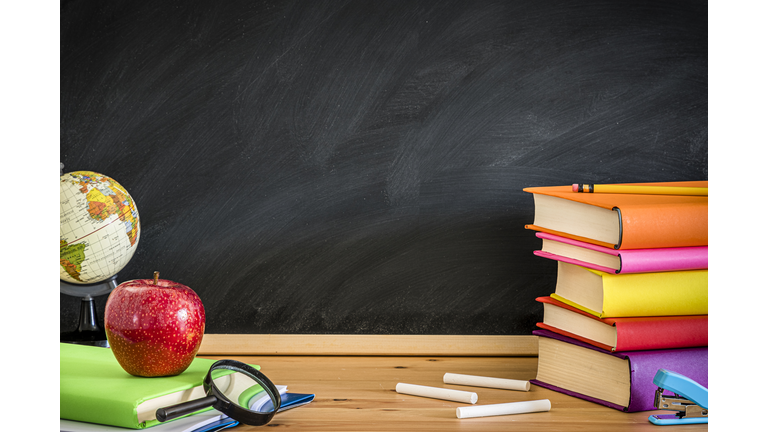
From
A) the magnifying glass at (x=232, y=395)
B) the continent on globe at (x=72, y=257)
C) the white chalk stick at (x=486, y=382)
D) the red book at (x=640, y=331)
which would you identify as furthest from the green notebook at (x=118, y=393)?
the red book at (x=640, y=331)

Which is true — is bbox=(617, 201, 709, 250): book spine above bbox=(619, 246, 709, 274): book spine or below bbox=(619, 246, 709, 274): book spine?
above

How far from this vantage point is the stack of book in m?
0.71

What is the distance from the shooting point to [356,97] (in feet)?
3.40

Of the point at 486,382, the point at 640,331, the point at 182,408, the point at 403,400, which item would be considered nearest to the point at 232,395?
the point at 182,408

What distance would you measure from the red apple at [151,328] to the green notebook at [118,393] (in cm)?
2

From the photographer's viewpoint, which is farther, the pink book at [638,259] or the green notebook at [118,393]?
the pink book at [638,259]

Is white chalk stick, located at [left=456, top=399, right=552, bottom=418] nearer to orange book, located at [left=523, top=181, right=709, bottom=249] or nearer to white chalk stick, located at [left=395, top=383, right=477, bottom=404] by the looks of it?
white chalk stick, located at [left=395, top=383, right=477, bottom=404]

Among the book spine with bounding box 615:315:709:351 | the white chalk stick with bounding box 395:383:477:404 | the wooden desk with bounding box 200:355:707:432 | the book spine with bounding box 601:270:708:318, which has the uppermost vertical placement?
the book spine with bounding box 601:270:708:318

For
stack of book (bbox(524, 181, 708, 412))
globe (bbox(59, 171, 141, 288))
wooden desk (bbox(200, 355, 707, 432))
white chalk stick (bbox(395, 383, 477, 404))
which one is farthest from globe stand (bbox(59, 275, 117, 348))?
stack of book (bbox(524, 181, 708, 412))

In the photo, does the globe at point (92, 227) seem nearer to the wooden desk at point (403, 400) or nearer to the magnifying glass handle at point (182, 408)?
the wooden desk at point (403, 400)

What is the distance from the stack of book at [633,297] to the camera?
71 centimetres
